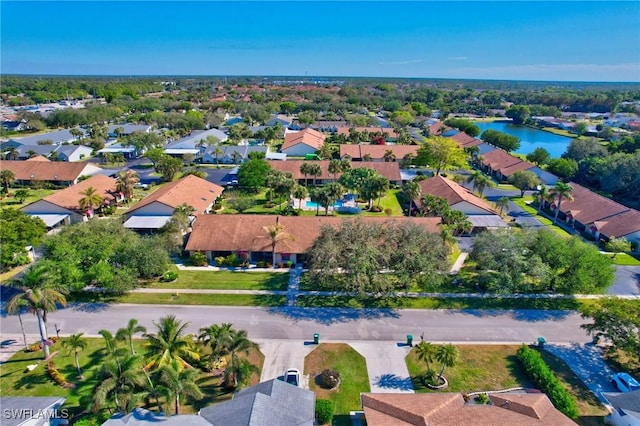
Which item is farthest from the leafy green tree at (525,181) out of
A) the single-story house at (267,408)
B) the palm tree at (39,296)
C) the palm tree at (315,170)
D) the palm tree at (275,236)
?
the palm tree at (39,296)

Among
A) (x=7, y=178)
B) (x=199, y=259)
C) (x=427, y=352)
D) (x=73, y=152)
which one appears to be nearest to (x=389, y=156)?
(x=199, y=259)

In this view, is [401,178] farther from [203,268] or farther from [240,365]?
[240,365]

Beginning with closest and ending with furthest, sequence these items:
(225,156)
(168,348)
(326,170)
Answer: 1. (168,348)
2. (326,170)
3. (225,156)

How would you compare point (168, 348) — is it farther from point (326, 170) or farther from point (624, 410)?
point (326, 170)

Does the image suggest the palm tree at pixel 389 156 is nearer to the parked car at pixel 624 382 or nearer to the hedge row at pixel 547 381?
the hedge row at pixel 547 381

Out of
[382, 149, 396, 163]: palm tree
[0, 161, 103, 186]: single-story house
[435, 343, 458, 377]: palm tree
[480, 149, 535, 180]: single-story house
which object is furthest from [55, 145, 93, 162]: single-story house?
[480, 149, 535, 180]: single-story house

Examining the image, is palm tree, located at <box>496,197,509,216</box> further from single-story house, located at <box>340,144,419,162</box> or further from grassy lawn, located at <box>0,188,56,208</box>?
grassy lawn, located at <box>0,188,56,208</box>
